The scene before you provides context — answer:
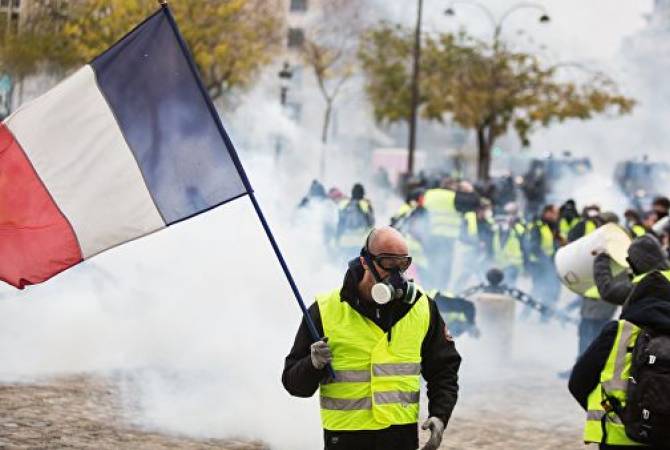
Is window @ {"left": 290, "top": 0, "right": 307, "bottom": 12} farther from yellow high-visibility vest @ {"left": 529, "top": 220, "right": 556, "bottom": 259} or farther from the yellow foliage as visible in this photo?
yellow high-visibility vest @ {"left": 529, "top": 220, "right": 556, "bottom": 259}

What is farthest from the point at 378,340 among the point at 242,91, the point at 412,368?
the point at 242,91

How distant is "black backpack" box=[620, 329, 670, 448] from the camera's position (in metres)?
4.56

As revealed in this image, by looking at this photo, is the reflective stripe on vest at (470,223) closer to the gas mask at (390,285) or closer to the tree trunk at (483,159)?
the gas mask at (390,285)

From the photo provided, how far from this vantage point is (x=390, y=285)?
4422mm

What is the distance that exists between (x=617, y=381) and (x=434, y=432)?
2.35ft

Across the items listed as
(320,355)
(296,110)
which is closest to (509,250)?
(320,355)

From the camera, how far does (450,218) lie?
14.5m

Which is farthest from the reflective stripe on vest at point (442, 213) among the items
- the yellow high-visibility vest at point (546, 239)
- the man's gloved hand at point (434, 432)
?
the man's gloved hand at point (434, 432)

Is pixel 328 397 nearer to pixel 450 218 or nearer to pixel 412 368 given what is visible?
pixel 412 368

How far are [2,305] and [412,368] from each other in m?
6.71

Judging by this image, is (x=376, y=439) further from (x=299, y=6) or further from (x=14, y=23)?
(x=299, y=6)

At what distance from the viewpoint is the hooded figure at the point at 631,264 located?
576cm

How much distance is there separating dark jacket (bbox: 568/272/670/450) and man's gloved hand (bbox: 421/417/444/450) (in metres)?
0.62

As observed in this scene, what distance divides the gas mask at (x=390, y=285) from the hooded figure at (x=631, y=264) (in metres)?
1.59
